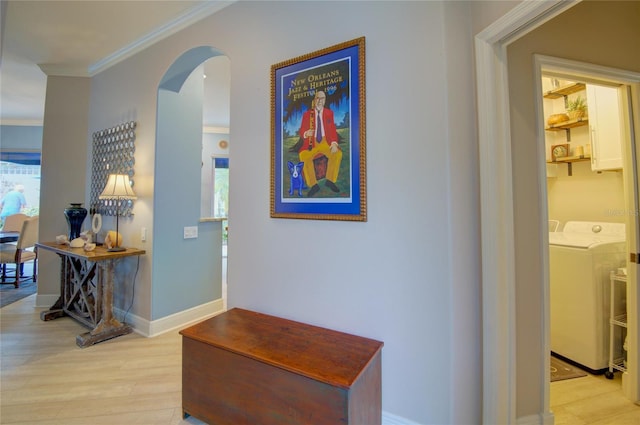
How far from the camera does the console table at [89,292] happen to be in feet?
8.07

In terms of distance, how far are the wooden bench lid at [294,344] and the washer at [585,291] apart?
1.81 metres

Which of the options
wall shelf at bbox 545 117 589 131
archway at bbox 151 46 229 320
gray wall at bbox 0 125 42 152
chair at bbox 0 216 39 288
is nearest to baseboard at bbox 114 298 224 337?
archway at bbox 151 46 229 320

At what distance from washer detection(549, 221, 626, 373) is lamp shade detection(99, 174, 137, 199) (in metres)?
3.77

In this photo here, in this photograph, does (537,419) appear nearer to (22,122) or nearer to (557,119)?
(557,119)

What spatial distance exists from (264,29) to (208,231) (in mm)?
2073

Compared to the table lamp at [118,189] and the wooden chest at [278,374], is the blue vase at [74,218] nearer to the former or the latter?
the table lamp at [118,189]

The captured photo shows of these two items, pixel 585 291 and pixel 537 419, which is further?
pixel 585 291

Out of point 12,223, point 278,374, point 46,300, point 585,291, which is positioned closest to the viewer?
point 278,374

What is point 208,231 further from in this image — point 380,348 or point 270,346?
point 380,348

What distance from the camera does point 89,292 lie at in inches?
111

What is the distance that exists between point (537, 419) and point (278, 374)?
1447 mm

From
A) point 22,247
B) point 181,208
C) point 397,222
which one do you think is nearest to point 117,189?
point 181,208

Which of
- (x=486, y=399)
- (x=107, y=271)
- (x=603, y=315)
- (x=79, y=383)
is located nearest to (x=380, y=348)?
(x=486, y=399)

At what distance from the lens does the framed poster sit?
1.54m
